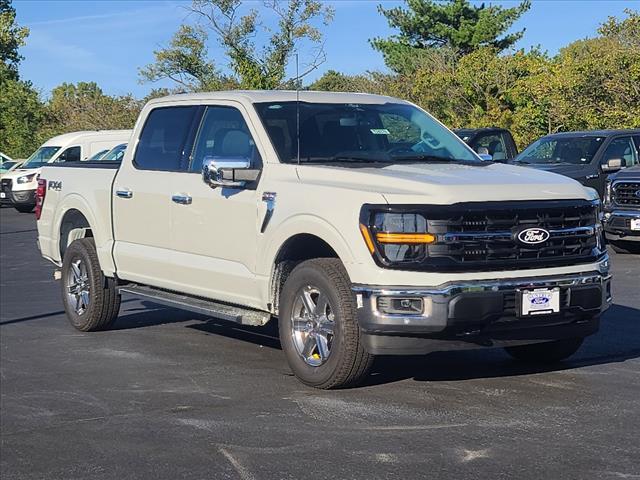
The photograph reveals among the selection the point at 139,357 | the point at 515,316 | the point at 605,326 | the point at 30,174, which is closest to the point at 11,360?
the point at 139,357

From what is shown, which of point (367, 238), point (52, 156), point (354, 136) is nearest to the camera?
point (367, 238)

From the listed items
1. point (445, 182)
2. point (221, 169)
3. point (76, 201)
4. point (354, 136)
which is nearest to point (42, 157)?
point (76, 201)

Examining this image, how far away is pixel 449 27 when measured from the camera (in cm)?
4769

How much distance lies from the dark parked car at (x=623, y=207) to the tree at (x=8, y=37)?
113 feet

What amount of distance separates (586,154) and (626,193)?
92.2 inches

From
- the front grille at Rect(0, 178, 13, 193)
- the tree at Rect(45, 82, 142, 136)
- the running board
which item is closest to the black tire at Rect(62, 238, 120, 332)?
the running board

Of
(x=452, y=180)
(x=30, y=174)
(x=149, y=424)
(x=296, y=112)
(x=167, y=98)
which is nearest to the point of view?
(x=149, y=424)

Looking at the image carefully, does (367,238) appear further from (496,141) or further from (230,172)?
(496,141)

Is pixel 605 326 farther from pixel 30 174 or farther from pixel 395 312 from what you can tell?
pixel 30 174

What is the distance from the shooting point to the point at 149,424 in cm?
623

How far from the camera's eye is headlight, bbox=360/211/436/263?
251 inches

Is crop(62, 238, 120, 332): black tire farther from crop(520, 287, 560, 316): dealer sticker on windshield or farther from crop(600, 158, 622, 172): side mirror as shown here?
crop(600, 158, 622, 172): side mirror

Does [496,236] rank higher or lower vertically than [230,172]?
lower

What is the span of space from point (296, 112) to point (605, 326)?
336 cm
